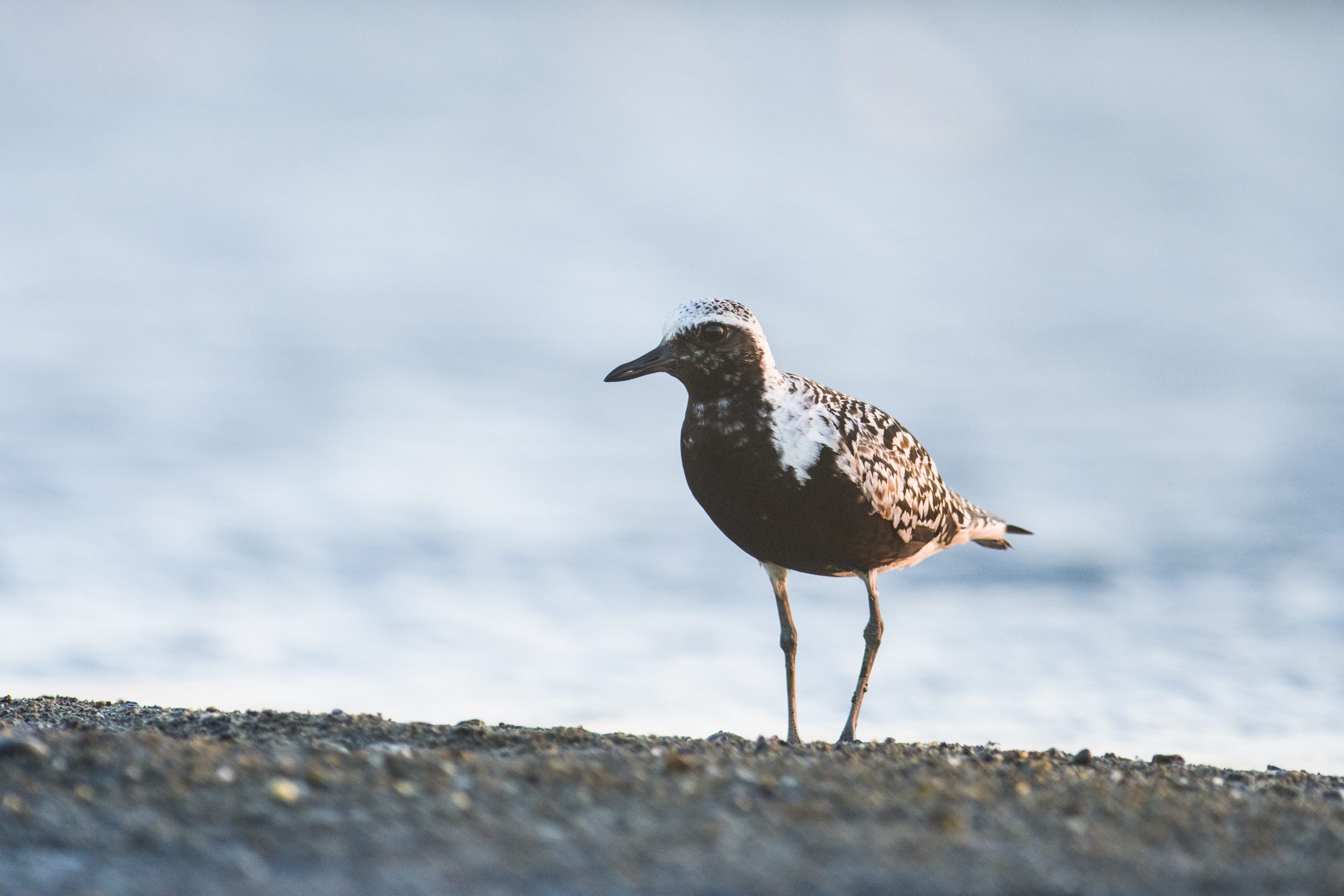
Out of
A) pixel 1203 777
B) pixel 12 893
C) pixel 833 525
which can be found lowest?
pixel 12 893

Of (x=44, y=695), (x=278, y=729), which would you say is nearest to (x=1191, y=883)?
(x=278, y=729)

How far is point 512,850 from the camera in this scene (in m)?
4.22

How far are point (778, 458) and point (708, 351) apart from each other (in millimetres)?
895

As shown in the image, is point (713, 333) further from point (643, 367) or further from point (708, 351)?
point (643, 367)

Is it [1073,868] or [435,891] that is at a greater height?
[1073,868]

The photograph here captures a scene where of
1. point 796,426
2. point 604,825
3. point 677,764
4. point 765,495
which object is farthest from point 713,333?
point 604,825

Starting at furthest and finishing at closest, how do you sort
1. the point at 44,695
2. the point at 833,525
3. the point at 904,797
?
the point at 44,695 < the point at 833,525 < the point at 904,797

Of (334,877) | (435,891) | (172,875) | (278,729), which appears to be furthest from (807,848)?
(278,729)

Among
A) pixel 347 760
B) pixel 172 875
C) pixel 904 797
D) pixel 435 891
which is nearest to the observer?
pixel 435 891

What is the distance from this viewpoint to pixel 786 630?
922 centimetres

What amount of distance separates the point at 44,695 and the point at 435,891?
6.43 m

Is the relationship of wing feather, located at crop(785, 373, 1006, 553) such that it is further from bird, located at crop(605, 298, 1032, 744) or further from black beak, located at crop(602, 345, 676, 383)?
black beak, located at crop(602, 345, 676, 383)

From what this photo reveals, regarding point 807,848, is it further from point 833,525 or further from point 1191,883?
point 833,525

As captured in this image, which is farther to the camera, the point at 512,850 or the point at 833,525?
the point at 833,525
